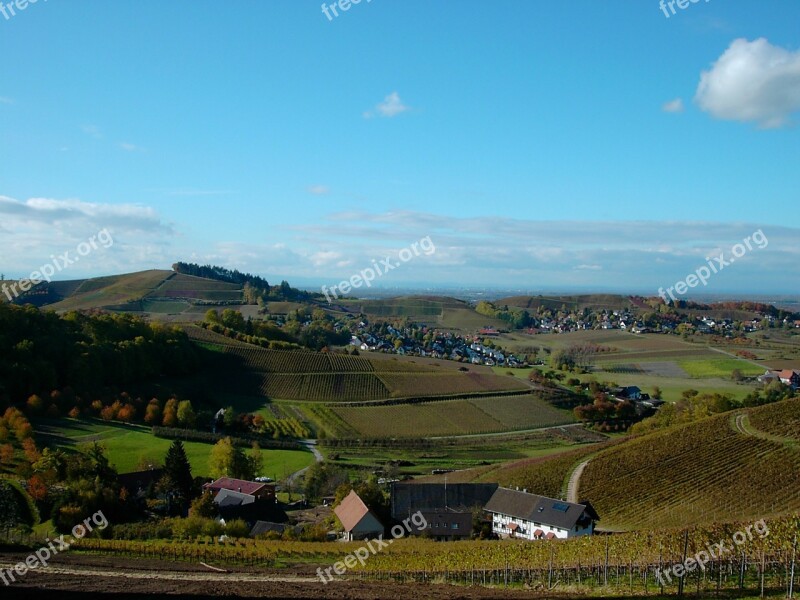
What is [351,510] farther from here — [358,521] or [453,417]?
[453,417]

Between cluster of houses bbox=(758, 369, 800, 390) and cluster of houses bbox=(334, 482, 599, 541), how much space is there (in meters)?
58.1

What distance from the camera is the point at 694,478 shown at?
37500 millimetres

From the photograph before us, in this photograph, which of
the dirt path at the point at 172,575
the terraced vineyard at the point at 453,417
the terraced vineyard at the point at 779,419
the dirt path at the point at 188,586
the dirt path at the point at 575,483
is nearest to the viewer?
the dirt path at the point at 188,586

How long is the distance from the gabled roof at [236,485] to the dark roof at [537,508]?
1406cm

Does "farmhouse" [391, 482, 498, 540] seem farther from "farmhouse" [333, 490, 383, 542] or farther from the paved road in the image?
the paved road

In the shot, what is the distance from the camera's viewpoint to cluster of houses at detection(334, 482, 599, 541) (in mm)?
32969

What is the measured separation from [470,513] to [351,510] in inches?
253

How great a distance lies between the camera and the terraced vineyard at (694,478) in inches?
1273

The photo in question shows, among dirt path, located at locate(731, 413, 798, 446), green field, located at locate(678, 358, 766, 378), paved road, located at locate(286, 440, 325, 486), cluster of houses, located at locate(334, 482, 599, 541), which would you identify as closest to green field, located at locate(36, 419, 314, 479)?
paved road, located at locate(286, 440, 325, 486)

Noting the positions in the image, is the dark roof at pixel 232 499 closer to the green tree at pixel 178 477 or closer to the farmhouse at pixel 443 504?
the green tree at pixel 178 477

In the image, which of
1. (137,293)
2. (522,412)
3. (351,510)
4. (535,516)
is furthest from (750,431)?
(137,293)

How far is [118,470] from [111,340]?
97.9 feet

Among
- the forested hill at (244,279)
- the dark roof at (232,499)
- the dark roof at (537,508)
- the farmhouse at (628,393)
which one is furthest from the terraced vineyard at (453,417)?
the forested hill at (244,279)

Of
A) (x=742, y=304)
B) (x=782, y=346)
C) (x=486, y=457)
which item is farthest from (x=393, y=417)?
(x=742, y=304)
